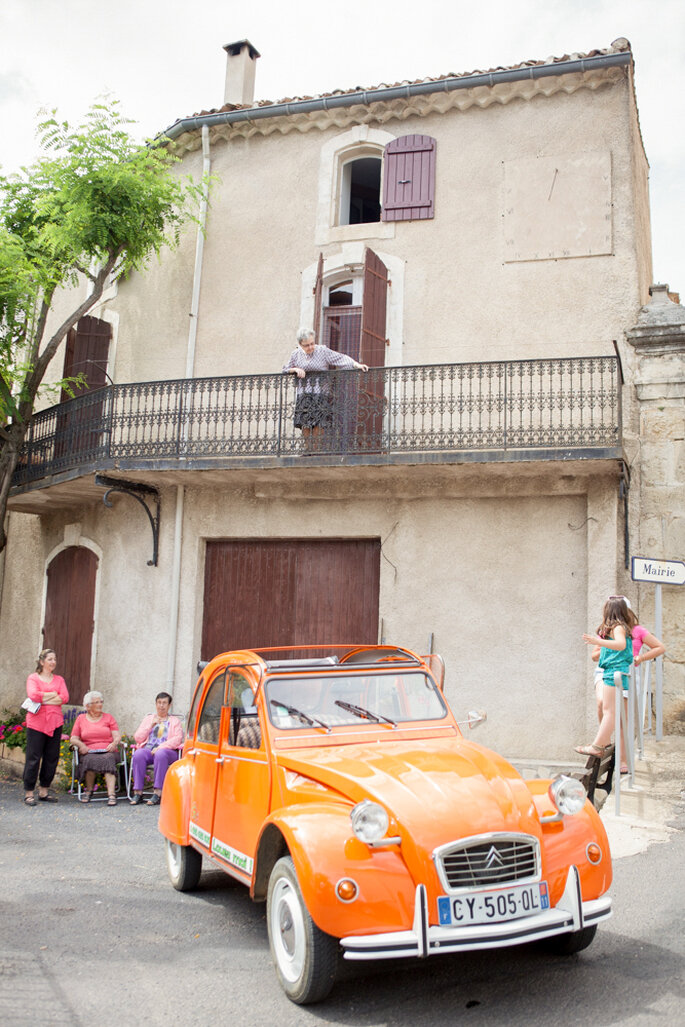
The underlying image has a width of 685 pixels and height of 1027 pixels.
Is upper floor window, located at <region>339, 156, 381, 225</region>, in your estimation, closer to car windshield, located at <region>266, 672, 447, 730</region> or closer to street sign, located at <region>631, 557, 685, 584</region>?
street sign, located at <region>631, 557, 685, 584</region>

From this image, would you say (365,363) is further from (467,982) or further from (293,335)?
(467,982)

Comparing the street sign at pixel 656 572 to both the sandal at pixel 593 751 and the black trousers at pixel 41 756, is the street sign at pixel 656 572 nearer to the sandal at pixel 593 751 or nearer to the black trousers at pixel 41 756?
the sandal at pixel 593 751

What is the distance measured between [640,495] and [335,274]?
5.66m

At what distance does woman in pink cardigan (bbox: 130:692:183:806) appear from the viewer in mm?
10469

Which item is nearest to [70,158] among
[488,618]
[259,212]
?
[259,212]

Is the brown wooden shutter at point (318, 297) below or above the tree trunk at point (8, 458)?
above

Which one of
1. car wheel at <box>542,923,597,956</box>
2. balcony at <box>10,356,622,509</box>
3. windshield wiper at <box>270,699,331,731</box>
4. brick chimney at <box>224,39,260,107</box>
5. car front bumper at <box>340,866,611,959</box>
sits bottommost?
car wheel at <box>542,923,597,956</box>

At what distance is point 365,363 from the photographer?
1282 cm

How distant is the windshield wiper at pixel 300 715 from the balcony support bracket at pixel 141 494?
8.35 meters

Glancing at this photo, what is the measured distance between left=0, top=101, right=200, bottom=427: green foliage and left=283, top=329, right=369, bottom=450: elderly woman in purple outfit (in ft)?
10.7

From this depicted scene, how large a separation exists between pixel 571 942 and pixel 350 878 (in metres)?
1.44

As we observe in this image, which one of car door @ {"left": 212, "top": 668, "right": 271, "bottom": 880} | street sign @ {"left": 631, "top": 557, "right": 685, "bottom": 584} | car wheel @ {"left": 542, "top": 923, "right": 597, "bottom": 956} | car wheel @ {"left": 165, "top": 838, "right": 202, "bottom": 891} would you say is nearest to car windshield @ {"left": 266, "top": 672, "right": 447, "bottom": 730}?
car door @ {"left": 212, "top": 668, "right": 271, "bottom": 880}

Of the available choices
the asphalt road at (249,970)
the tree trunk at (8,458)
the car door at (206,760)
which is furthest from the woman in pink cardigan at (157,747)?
the tree trunk at (8,458)

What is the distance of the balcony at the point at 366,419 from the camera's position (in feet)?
37.0
